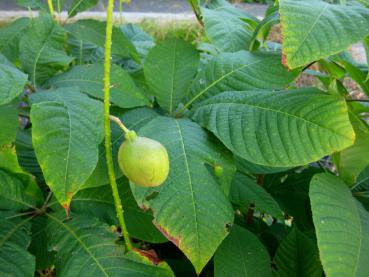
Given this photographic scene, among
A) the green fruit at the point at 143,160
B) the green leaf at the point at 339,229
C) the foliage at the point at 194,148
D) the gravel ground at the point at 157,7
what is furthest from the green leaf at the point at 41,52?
the gravel ground at the point at 157,7

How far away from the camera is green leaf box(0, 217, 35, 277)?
2.50 feet

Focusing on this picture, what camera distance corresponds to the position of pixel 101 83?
3.02 ft

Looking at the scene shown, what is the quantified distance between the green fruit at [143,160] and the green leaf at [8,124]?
0.27m

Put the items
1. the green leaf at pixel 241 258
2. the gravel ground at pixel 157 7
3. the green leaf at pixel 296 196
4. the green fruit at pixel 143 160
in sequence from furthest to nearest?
1. the gravel ground at pixel 157 7
2. the green leaf at pixel 296 196
3. the green leaf at pixel 241 258
4. the green fruit at pixel 143 160

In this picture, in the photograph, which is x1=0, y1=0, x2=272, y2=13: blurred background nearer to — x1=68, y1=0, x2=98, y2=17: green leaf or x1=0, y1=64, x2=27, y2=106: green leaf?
x1=68, y1=0, x2=98, y2=17: green leaf

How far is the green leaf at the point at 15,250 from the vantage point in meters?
0.76

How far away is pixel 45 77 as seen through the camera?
0.98m

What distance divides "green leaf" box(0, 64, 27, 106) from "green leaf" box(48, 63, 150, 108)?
155 millimetres

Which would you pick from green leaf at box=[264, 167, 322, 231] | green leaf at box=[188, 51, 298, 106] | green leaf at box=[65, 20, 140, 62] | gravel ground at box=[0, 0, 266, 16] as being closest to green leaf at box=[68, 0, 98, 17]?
green leaf at box=[65, 20, 140, 62]

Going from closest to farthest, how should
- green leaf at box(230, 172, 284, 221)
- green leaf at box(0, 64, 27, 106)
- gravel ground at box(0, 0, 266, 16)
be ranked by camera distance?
green leaf at box(0, 64, 27, 106) → green leaf at box(230, 172, 284, 221) → gravel ground at box(0, 0, 266, 16)

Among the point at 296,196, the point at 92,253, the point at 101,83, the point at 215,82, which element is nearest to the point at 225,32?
the point at 215,82

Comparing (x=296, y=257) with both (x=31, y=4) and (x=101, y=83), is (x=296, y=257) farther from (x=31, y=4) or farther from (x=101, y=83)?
(x=31, y=4)

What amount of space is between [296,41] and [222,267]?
398 millimetres

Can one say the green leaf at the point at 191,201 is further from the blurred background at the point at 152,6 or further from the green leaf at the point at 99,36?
the blurred background at the point at 152,6
